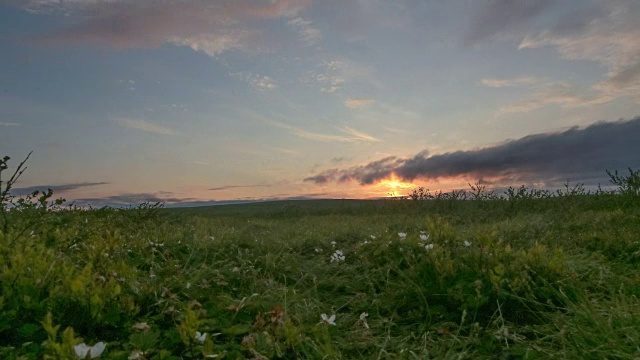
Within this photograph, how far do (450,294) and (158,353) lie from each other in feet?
9.06

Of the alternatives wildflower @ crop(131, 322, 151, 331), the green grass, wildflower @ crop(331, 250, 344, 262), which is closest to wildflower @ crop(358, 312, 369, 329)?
the green grass

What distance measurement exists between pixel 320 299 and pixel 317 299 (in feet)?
1.24

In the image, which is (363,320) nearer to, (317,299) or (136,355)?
(317,299)

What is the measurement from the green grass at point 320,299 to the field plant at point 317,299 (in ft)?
0.06

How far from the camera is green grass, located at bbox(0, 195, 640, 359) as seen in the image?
394 cm

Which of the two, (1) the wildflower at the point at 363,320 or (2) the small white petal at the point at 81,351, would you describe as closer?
(2) the small white petal at the point at 81,351

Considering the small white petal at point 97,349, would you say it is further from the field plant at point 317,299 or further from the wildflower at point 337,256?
the wildflower at point 337,256

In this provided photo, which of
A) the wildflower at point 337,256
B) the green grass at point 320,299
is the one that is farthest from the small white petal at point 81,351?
the wildflower at point 337,256

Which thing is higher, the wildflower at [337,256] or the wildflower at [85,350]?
the wildflower at [337,256]

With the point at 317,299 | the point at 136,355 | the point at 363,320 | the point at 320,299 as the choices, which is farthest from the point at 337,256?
the point at 136,355

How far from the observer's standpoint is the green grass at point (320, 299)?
3939 mm

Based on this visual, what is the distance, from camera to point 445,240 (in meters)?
6.36

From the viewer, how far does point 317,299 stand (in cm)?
533

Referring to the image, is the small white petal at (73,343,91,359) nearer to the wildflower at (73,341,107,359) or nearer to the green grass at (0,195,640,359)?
the wildflower at (73,341,107,359)
